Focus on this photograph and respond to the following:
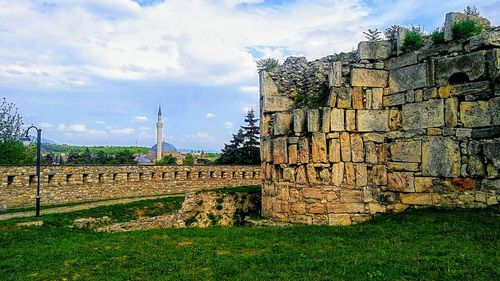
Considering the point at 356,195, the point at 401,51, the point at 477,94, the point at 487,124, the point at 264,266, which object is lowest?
the point at 264,266

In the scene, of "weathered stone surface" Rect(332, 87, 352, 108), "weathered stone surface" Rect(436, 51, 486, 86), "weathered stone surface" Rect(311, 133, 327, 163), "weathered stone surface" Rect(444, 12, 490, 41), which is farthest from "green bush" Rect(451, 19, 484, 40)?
"weathered stone surface" Rect(311, 133, 327, 163)

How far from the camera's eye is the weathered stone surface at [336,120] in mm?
12000

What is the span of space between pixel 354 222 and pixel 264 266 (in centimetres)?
521

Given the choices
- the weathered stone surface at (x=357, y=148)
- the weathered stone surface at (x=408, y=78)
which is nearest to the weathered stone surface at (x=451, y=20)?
the weathered stone surface at (x=408, y=78)

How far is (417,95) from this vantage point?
37.4 ft

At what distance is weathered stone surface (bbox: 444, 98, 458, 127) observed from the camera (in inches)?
416

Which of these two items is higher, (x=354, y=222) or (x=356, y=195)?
(x=356, y=195)

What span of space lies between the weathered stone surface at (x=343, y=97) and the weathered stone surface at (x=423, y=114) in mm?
1480

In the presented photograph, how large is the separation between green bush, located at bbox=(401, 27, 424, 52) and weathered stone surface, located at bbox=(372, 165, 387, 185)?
3.32 m

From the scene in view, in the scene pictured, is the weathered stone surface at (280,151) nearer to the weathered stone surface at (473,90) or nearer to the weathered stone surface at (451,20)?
the weathered stone surface at (473,90)

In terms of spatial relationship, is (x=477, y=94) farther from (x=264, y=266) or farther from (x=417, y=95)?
(x=264, y=266)

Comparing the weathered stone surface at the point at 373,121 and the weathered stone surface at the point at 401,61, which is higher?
the weathered stone surface at the point at 401,61

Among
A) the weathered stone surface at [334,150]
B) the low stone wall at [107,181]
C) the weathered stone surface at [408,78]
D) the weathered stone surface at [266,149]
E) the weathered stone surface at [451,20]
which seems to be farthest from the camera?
the low stone wall at [107,181]

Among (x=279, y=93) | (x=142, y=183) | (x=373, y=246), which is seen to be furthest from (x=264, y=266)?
(x=142, y=183)
